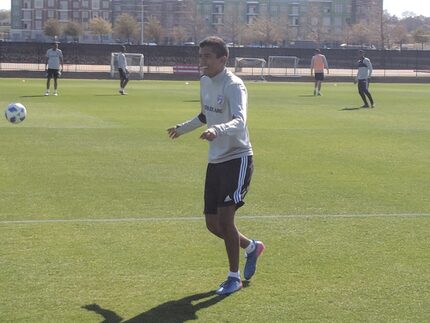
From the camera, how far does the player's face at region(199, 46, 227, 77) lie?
251 inches

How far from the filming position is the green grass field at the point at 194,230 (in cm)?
628

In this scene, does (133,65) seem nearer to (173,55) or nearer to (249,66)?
(249,66)

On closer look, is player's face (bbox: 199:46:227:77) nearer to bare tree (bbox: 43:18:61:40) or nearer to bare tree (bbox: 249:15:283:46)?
bare tree (bbox: 249:15:283:46)

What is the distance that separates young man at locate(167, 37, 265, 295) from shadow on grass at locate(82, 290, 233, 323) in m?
0.17

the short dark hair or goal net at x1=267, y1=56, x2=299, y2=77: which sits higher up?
goal net at x1=267, y1=56, x2=299, y2=77

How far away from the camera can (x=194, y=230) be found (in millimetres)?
8766

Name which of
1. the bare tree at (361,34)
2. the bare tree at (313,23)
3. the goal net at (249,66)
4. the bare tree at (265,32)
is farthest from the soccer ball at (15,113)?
the bare tree at (313,23)

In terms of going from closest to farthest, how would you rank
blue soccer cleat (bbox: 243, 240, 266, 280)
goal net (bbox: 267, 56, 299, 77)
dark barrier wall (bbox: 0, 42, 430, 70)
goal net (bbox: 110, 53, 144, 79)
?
blue soccer cleat (bbox: 243, 240, 266, 280)
goal net (bbox: 110, 53, 144, 79)
goal net (bbox: 267, 56, 299, 77)
dark barrier wall (bbox: 0, 42, 430, 70)

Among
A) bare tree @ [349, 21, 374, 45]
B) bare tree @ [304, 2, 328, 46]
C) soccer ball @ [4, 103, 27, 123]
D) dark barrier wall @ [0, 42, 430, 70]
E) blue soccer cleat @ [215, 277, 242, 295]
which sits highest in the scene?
bare tree @ [304, 2, 328, 46]

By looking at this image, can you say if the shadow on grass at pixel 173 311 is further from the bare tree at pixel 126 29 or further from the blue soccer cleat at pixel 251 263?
the bare tree at pixel 126 29

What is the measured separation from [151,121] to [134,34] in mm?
90128

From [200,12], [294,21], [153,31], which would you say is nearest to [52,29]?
[153,31]

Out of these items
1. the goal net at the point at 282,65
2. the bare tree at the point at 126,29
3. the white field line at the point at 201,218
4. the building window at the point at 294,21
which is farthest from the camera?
the building window at the point at 294,21

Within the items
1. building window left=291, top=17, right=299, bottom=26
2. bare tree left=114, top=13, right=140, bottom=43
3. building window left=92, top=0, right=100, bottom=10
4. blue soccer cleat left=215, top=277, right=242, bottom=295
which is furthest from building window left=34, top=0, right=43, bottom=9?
blue soccer cleat left=215, top=277, right=242, bottom=295
